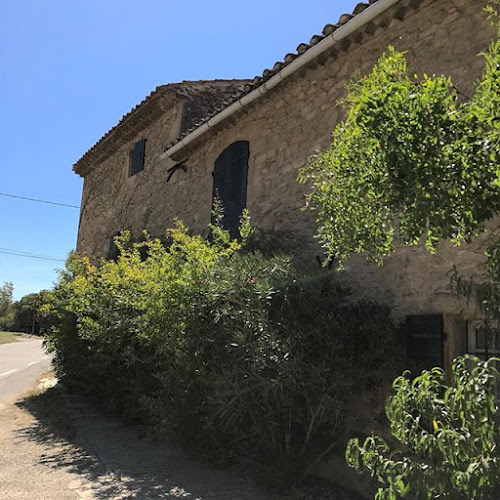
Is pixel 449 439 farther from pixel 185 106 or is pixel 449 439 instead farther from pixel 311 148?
pixel 185 106

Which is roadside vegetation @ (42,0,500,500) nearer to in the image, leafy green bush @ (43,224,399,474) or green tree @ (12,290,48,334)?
leafy green bush @ (43,224,399,474)

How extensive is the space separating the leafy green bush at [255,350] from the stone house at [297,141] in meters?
0.46

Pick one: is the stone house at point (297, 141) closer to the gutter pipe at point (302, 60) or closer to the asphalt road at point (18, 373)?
the gutter pipe at point (302, 60)

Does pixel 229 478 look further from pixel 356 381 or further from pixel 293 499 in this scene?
pixel 356 381

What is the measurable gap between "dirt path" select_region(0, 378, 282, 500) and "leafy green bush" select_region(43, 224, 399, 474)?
392 mm

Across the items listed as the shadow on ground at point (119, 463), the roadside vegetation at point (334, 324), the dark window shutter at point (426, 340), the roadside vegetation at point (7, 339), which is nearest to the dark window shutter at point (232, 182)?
the roadside vegetation at point (334, 324)

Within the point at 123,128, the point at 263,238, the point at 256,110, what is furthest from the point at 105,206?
the point at 263,238

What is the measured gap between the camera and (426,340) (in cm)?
454

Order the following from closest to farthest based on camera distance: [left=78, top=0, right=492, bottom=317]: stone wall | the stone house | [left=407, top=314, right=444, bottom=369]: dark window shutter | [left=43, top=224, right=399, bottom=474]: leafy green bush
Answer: [left=43, top=224, right=399, bottom=474]: leafy green bush → [left=407, top=314, right=444, bottom=369]: dark window shutter → the stone house → [left=78, top=0, right=492, bottom=317]: stone wall

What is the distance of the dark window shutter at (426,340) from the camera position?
4.45m

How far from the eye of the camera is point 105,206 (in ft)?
47.1

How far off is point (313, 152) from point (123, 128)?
8.49 m

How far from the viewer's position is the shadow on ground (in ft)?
14.4

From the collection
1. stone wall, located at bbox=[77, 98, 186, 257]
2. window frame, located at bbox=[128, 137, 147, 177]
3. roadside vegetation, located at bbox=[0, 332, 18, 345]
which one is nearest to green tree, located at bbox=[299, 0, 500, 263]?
stone wall, located at bbox=[77, 98, 186, 257]
